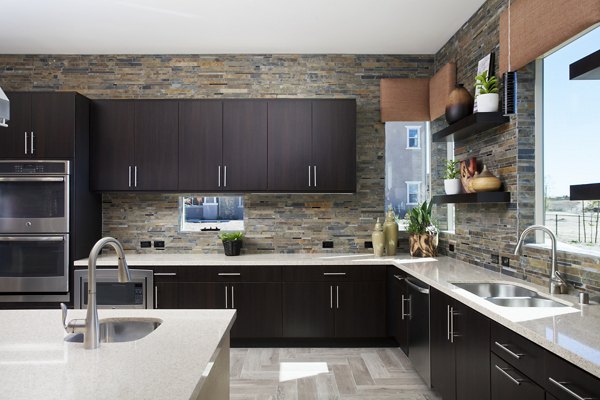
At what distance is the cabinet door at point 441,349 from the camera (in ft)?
9.37

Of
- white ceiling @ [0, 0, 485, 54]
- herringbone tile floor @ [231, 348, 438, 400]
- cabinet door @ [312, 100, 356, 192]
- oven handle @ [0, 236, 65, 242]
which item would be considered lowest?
herringbone tile floor @ [231, 348, 438, 400]

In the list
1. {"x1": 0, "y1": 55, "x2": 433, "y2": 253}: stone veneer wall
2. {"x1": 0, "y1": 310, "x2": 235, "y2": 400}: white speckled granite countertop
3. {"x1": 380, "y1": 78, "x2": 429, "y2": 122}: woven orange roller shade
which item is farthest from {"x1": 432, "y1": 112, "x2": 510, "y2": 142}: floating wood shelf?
{"x1": 0, "y1": 310, "x2": 235, "y2": 400}: white speckled granite countertop

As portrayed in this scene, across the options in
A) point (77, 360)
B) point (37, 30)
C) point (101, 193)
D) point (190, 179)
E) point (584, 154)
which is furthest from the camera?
point (101, 193)

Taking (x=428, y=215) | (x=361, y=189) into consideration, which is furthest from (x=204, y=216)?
(x=428, y=215)

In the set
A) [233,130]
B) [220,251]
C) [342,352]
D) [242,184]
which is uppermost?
[233,130]

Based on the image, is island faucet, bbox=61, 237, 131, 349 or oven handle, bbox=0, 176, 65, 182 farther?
oven handle, bbox=0, 176, 65, 182

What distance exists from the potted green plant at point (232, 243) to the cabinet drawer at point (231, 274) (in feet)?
1.07

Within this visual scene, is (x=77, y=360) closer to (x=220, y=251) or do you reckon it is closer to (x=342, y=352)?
(x=342, y=352)

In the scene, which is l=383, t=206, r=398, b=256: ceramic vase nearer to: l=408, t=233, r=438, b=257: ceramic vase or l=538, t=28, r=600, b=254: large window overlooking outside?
l=408, t=233, r=438, b=257: ceramic vase

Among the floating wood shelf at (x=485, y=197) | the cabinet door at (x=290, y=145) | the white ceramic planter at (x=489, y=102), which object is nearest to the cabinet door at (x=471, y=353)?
the floating wood shelf at (x=485, y=197)

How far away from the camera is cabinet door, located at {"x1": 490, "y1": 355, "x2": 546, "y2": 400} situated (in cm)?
186

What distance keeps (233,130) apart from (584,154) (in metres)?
3.01

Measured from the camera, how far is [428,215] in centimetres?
449

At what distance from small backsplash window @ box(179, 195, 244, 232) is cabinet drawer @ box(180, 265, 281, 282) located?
70 centimetres
